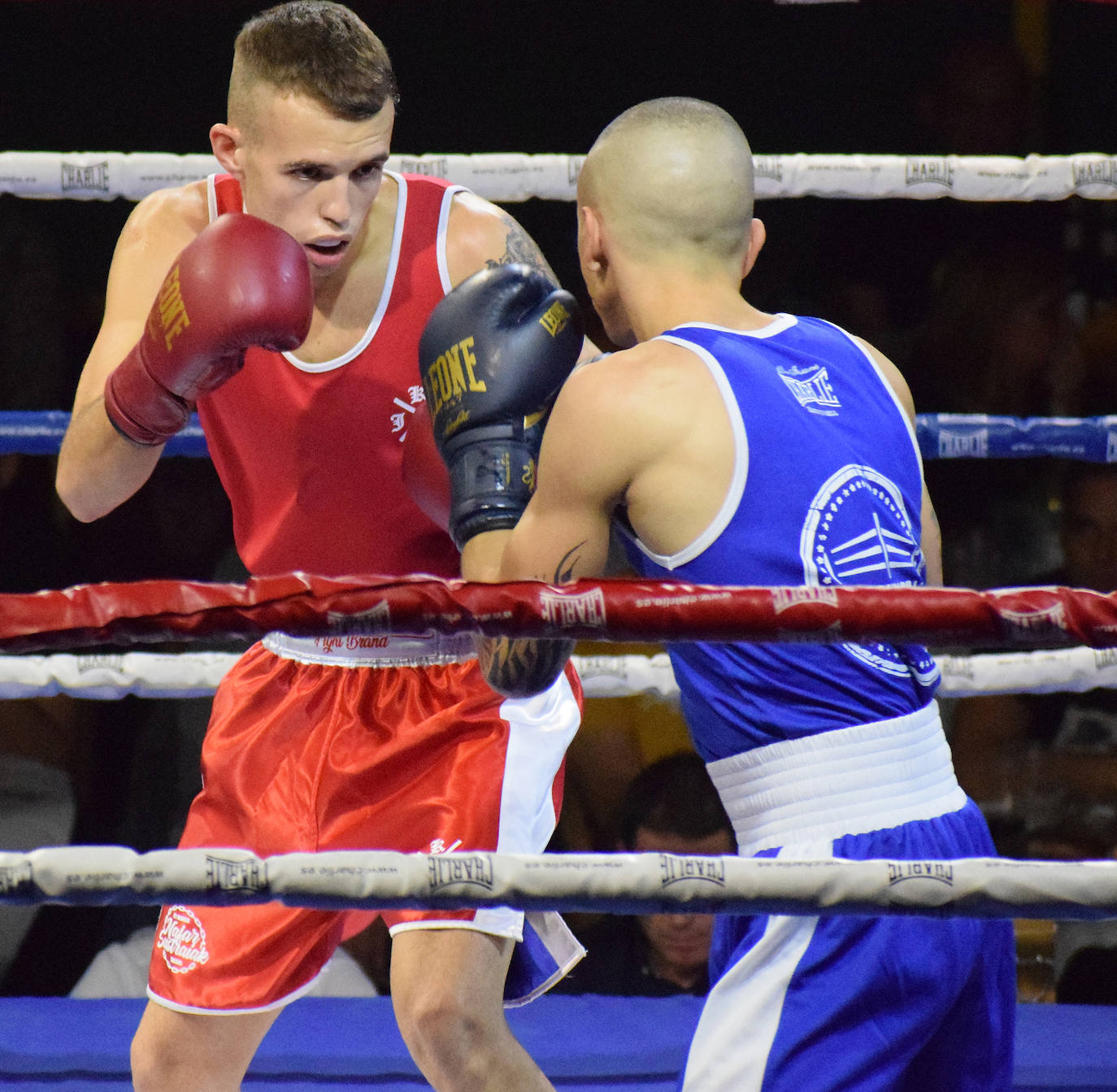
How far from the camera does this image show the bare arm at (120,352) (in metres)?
1.50

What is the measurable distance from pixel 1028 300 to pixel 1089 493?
54cm

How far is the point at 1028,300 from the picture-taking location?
3084mm

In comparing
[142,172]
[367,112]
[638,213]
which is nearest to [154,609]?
[638,213]

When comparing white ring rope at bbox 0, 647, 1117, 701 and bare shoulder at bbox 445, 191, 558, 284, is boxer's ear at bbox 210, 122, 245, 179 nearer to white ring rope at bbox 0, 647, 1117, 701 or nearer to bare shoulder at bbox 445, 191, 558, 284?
bare shoulder at bbox 445, 191, 558, 284

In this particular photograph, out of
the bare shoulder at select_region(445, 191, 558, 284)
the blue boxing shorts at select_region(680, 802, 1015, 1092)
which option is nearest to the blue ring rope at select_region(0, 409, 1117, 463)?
the bare shoulder at select_region(445, 191, 558, 284)

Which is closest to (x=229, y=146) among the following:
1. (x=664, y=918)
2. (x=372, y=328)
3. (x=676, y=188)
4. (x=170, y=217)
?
(x=170, y=217)

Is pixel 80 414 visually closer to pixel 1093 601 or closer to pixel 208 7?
pixel 1093 601

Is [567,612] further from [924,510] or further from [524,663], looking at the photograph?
[924,510]

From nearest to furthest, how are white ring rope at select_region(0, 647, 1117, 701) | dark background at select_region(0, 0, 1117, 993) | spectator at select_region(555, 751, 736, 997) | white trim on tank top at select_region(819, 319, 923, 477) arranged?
white trim on tank top at select_region(819, 319, 923, 477) → white ring rope at select_region(0, 647, 1117, 701) → spectator at select_region(555, 751, 736, 997) → dark background at select_region(0, 0, 1117, 993)

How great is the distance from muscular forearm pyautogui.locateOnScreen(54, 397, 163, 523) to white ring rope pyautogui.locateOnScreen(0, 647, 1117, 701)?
44 centimetres

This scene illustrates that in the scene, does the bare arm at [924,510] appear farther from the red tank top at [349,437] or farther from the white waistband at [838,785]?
the red tank top at [349,437]

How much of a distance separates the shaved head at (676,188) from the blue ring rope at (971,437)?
0.79 metres

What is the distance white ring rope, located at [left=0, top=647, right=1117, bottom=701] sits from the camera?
1.94 meters

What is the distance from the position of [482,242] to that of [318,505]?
1.09 feet
